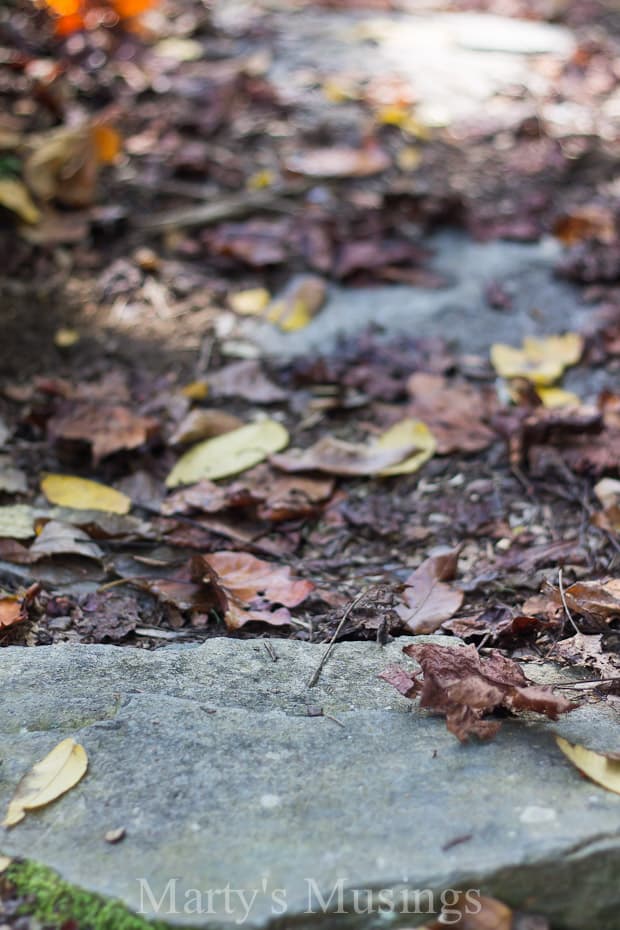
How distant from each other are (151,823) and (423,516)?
3.86ft

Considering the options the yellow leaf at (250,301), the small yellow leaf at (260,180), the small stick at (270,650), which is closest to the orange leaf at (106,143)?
the small yellow leaf at (260,180)

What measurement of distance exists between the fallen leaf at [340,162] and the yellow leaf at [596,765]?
Result: 108 inches

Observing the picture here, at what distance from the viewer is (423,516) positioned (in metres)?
2.36

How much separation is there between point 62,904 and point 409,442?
1567mm

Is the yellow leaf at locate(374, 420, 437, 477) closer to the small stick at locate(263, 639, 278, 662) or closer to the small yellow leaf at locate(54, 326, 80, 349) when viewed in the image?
the small stick at locate(263, 639, 278, 662)

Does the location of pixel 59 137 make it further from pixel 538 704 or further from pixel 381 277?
pixel 538 704

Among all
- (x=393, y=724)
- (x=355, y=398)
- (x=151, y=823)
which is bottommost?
(x=355, y=398)

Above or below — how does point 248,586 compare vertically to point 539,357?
above

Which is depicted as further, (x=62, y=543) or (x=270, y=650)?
(x=62, y=543)

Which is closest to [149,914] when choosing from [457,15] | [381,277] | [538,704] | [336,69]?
[538,704]

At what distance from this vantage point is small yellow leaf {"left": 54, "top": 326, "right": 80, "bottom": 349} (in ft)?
9.66

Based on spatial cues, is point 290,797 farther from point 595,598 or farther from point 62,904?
point 595,598

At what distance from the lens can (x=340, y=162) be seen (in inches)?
148

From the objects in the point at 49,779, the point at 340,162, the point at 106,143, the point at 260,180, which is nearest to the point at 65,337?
the point at 106,143
